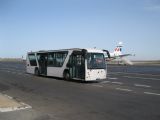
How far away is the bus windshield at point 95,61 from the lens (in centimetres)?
2430

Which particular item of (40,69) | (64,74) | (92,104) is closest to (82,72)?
(64,74)

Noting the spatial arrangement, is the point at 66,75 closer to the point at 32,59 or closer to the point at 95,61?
the point at 95,61

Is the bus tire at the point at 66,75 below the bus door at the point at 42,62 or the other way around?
below

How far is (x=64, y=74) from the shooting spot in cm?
2730

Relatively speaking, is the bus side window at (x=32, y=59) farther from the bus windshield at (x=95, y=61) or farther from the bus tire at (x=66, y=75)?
the bus windshield at (x=95, y=61)

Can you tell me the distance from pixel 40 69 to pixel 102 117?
74.2 ft

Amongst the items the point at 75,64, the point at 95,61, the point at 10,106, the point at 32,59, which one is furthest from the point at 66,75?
the point at 10,106

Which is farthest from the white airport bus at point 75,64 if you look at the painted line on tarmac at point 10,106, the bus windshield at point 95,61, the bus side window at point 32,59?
the painted line on tarmac at point 10,106

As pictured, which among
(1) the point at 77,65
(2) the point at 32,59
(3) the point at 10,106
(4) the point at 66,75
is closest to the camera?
(3) the point at 10,106

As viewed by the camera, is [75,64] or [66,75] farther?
[66,75]

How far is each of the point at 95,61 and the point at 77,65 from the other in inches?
57.4

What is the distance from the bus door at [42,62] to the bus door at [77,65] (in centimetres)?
557

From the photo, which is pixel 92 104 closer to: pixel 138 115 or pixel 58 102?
pixel 58 102

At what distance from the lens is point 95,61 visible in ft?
80.9
